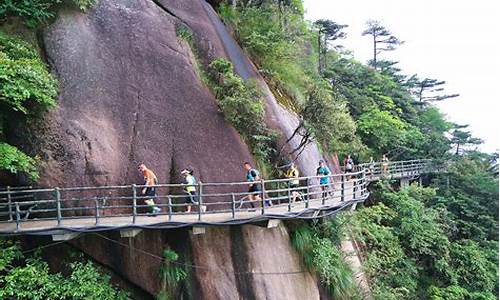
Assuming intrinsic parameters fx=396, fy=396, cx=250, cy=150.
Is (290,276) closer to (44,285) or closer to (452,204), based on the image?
(44,285)

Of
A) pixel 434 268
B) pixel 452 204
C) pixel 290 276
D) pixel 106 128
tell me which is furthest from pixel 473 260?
pixel 106 128

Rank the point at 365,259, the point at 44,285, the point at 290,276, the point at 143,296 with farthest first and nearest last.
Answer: the point at 365,259
the point at 290,276
the point at 143,296
the point at 44,285

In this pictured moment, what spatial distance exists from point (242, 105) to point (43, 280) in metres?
7.23

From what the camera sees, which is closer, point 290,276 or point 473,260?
point 290,276

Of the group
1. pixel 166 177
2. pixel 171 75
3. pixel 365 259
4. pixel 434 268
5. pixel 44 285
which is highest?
pixel 171 75

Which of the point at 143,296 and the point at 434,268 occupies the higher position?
the point at 143,296

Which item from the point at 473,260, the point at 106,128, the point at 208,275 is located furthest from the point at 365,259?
the point at 106,128

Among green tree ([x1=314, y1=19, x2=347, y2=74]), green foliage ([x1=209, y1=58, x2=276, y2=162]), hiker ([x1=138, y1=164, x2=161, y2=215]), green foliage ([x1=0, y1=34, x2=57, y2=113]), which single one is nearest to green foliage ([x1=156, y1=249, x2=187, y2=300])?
hiker ([x1=138, y1=164, x2=161, y2=215])

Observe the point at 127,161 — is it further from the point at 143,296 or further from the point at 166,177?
the point at 143,296

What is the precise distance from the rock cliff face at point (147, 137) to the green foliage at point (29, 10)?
41 cm

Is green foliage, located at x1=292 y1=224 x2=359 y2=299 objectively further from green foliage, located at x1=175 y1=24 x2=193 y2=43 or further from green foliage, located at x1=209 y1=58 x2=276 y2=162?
green foliage, located at x1=175 y1=24 x2=193 y2=43

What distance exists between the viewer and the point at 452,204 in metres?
25.0

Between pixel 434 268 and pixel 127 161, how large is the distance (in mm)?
16240

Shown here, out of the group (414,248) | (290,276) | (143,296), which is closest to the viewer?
(143,296)
